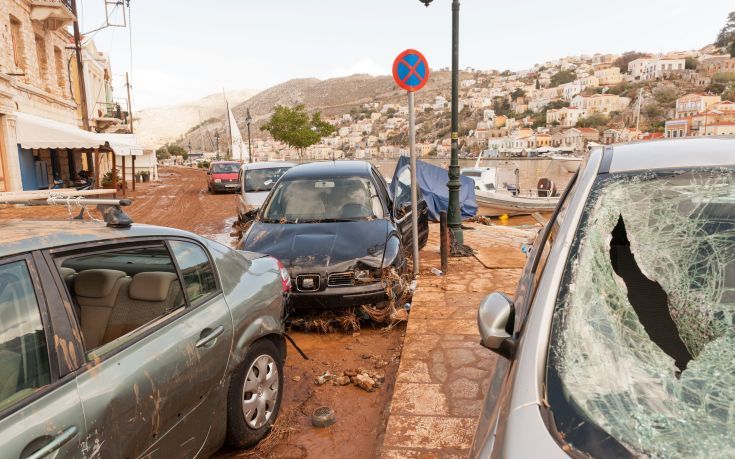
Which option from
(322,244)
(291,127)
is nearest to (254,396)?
(322,244)

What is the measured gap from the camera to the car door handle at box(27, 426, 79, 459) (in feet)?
5.20

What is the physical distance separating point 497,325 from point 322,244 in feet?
11.9

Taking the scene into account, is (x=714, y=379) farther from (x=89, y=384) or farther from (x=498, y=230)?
(x=498, y=230)

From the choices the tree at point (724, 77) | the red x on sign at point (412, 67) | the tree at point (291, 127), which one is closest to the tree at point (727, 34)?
the tree at point (724, 77)

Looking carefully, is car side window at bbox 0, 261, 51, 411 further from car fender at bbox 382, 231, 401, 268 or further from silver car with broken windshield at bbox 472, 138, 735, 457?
car fender at bbox 382, 231, 401, 268

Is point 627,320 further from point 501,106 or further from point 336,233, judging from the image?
point 501,106

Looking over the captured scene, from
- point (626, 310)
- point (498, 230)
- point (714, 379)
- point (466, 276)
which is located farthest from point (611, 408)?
point (498, 230)

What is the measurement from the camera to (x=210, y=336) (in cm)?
260

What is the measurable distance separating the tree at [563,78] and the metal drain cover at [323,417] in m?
203

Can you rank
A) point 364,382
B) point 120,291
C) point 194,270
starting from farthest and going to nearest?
point 364,382, point 194,270, point 120,291

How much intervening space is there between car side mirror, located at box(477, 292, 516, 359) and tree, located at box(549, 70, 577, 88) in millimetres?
203793

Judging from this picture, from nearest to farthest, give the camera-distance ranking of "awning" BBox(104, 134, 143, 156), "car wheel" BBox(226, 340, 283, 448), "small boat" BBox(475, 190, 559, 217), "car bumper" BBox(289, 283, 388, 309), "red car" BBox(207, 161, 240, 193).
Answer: "car wheel" BBox(226, 340, 283, 448) → "car bumper" BBox(289, 283, 388, 309) → "small boat" BBox(475, 190, 559, 217) → "awning" BBox(104, 134, 143, 156) → "red car" BBox(207, 161, 240, 193)

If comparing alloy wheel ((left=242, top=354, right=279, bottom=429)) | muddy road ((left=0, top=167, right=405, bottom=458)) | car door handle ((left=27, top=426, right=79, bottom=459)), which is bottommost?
muddy road ((left=0, top=167, right=405, bottom=458))

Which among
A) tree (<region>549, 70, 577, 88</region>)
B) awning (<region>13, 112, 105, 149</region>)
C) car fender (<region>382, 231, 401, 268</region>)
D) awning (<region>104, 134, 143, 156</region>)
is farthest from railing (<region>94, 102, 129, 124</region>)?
tree (<region>549, 70, 577, 88</region>)
